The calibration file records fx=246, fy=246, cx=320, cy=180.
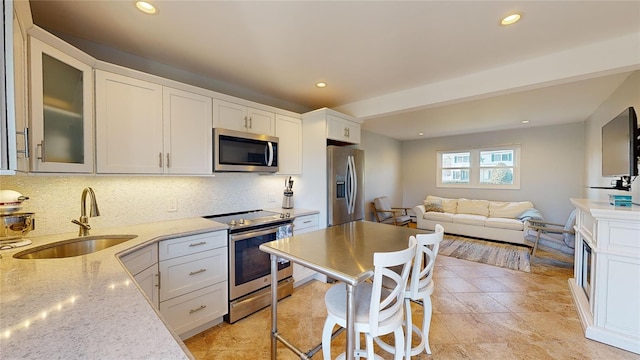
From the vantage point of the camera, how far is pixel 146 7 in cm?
164

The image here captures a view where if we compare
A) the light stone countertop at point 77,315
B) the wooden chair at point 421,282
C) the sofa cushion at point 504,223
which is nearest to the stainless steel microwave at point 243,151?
the light stone countertop at point 77,315

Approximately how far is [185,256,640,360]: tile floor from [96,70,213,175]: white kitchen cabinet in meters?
1.57

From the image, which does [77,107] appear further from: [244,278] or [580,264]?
[580,264]

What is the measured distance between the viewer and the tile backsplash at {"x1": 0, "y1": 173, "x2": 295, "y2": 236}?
1.81m

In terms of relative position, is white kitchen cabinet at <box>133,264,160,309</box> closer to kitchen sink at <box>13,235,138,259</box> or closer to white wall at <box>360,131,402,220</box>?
kitchen sink at <box>13,235,138,259</box>

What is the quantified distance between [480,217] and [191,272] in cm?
574

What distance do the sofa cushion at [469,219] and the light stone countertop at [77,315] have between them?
6017 mm

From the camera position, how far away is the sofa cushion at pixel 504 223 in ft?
15.9

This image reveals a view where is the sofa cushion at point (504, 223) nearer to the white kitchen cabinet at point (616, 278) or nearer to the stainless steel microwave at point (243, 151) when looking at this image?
the white kitchen cabinet at point (616, 278)

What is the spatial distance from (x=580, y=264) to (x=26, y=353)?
14.2ft

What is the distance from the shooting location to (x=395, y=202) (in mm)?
7250

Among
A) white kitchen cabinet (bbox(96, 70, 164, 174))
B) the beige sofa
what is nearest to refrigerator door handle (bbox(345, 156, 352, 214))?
white kitchen cabinet (bbox(96, 70, 164, 174))

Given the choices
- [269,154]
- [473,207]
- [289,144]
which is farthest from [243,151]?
[473,207]

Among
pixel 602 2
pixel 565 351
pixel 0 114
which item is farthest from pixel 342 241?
pixel 602 2
